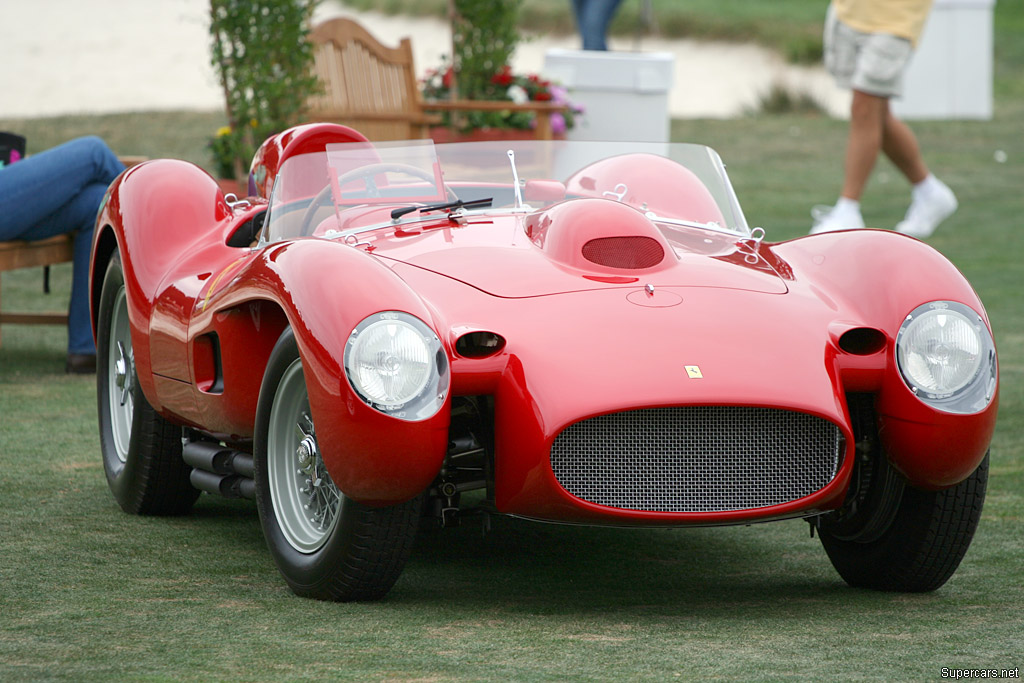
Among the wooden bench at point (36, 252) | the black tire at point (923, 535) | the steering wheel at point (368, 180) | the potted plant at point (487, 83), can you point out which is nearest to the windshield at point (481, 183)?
the steering wheel at point (368, 180)

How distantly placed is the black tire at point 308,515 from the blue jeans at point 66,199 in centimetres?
327

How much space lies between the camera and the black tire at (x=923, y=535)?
11.5 feet

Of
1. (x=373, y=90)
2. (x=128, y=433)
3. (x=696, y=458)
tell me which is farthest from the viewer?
(x=373, y=90)

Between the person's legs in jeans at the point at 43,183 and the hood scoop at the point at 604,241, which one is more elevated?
the hood scoop at the point at 604,241

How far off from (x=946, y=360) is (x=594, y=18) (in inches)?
413

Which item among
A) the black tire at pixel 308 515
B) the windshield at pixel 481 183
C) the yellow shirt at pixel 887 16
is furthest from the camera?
the yellow shirt at pixel 887 16

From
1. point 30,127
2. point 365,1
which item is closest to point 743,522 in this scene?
point 30,127

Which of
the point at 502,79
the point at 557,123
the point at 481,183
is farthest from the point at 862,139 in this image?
the point at 481,183

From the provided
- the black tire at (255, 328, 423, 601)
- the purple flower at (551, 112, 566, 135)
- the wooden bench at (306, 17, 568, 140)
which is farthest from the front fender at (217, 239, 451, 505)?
the purple flower at (551, 112, 566, 135)

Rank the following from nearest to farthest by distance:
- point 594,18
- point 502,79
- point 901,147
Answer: point 901,147, point 502,79, point 594,18

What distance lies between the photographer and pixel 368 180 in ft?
13.9

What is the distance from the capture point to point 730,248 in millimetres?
3965

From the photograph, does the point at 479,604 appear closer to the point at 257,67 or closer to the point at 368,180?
the point at 368,180

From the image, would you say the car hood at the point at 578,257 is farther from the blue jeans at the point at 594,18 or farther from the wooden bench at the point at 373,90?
the blue jeans at the point at 594,18
